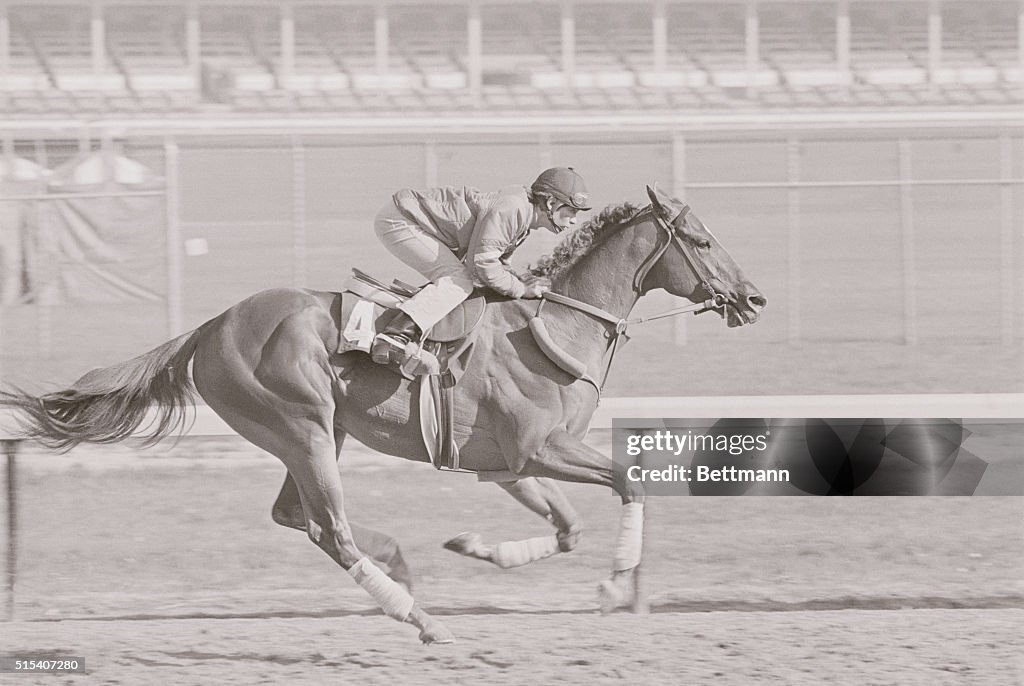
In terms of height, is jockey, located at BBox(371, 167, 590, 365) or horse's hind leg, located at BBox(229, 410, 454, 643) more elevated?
jockey, located at BBox(371, 167, 590, 365)

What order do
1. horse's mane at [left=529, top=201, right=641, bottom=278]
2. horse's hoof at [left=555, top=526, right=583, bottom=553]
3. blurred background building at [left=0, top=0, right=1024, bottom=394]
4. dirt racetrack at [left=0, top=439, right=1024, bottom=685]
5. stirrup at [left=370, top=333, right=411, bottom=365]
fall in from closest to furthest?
dirt racetrack at [left=0, top=439, right=1024, bottom=685] < stirrup at [left=370, top=333, right=411, bottom=365] < horse's hoof at [left=555, top=526, right=583, bottom=553] < horse's mane at [left=529, top=201, right=641, bottom=278] < blurred background building at [left=0, top=0, right=1024, bottom=394]

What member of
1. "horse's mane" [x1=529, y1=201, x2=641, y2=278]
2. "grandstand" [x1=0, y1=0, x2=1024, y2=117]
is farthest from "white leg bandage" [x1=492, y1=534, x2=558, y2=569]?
"grandstand" [x1=0, y1=0, x2=1024, y2=117]

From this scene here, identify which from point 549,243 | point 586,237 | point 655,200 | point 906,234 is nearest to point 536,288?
point 586,237

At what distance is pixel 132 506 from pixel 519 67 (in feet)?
68.5

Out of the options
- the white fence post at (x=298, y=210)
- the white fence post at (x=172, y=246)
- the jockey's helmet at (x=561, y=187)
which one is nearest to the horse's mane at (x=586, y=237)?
the jockey's helmet at (x=561, y=187)

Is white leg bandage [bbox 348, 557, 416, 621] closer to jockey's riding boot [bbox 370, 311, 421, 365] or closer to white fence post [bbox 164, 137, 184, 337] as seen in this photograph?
jockey's riding boot [bbox 370, 311, 421, 365]

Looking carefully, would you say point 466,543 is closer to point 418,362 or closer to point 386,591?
point 386,591

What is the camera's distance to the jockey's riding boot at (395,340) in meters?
4.33

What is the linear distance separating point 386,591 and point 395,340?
2.58 ft

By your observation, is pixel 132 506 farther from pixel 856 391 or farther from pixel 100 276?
pixel 856 391

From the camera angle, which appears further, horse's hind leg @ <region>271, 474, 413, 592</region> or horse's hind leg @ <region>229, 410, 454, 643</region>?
horse's hind leg @ <region>271, 474, 413, 592</region>

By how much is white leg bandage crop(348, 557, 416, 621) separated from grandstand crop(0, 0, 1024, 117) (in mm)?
19054

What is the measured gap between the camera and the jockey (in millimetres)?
4340

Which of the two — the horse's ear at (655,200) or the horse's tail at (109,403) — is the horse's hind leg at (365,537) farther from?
the horse's ear at (655,200)
